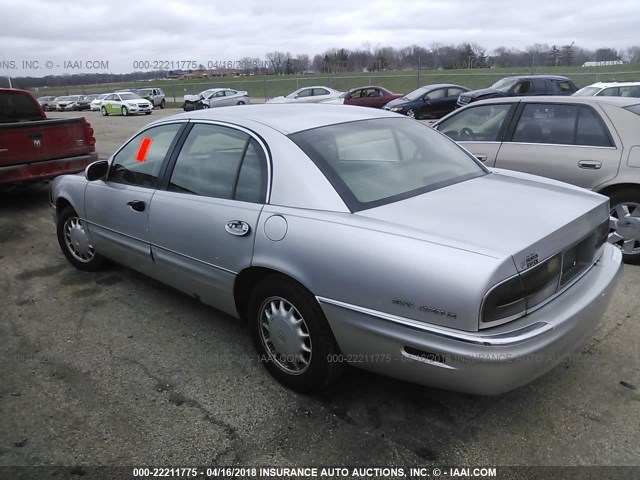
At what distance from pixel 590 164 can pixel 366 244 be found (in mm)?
3324

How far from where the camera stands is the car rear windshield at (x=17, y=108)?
809 cm

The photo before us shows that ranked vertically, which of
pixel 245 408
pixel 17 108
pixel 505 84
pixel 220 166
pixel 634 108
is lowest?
pixel 245 408

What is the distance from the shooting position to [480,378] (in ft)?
7.07

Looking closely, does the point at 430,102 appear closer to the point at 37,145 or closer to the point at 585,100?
the point at 585,100

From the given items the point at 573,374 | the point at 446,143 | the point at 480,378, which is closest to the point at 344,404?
the point at 480,378

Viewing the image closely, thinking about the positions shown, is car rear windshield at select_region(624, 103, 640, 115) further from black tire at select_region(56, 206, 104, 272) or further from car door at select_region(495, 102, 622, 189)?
black tire at select_region(56, 206, 104, 272)

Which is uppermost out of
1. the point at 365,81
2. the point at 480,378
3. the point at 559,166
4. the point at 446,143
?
the point at 365,81

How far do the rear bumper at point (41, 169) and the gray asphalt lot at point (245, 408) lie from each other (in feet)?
12.7

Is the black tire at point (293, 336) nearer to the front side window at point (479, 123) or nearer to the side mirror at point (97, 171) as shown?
the side mirror at point (97, 171)

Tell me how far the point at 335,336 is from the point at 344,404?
0.49 m

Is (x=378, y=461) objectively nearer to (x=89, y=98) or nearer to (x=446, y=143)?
(x=446, y=143)

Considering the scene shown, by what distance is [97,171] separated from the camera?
4.13 metres

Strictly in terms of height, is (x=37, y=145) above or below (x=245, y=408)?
above

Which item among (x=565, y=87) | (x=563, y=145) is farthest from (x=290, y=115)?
(x=565, y=87)
